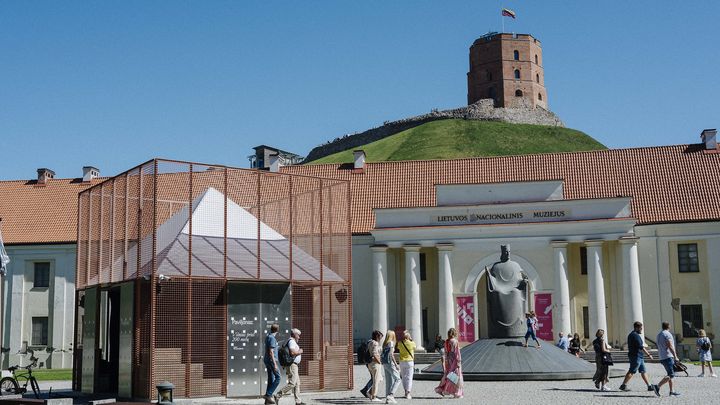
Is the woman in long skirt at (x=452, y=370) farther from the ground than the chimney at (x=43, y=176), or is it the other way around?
the chimney at (x=43, y=176)

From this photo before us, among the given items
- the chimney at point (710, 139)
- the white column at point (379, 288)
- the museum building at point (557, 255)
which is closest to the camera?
the museum building at point (557, 255)

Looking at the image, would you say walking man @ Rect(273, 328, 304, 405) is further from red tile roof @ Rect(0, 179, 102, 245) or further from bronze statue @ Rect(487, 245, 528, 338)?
red tile roof @ Rect(0, 179, 102, 245)

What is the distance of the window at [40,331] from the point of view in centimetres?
5075

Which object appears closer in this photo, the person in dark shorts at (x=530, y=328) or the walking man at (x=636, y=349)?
the walking man at (x=636, y=349)

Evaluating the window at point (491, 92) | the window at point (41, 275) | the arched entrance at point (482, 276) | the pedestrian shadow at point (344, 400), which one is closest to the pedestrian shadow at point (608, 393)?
the pedestrian shadow at point (344, 400)

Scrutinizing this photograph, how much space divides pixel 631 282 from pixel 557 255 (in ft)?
12.1

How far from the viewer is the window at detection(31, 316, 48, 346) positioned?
50.8 metres

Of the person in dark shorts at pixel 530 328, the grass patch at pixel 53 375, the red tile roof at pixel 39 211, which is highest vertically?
the red tile roof at pixel 39 211

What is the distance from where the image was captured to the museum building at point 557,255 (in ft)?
147

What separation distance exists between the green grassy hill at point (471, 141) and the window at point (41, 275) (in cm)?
5937

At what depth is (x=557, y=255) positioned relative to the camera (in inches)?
1777

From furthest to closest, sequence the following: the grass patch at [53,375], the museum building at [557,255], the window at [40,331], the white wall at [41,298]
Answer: the window at [40,331] < the white wall at [41,298] < the museum building at [557,255] < the grass patch at [53,375]

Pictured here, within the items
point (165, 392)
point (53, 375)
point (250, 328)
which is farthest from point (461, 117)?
point (165, 392)

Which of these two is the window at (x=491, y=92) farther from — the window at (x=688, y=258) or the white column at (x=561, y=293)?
the white column at (x=561, y=293)
